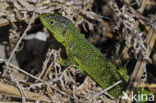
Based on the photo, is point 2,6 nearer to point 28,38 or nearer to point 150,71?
point 28,38

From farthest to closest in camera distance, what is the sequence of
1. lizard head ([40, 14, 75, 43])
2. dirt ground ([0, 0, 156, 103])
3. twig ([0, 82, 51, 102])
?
lizard head ([40, 14, 75, 43])
dirt ground ([0, 0, 156, 103])
twig ([0, 82, 51, 102])

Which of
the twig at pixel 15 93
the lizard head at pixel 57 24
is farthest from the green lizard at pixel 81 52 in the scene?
the twig at pixel 15 93

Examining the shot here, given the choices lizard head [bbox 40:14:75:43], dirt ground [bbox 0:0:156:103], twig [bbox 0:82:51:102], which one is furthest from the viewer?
lizard head [bbox 40:14:75:43]

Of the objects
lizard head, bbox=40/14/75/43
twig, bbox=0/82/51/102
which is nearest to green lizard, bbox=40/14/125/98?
lizard head, bbox=40/14/75/43

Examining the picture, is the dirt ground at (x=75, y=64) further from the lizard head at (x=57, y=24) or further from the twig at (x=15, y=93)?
the lizard head at (x=57, y=24)

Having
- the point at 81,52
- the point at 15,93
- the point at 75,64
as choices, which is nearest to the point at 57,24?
the point at 81,52

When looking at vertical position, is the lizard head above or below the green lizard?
above

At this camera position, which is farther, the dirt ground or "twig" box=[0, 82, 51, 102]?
the dirt ground

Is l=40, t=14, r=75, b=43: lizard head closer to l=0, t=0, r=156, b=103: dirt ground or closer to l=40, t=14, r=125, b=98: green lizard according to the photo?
l=40, t=14, r=125, b=98: green lizard
